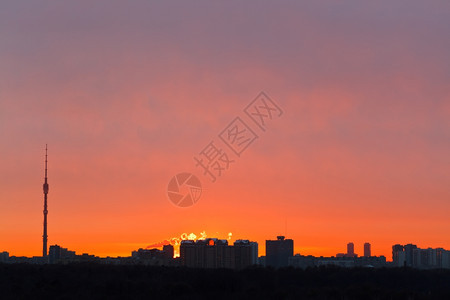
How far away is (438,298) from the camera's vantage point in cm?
10206

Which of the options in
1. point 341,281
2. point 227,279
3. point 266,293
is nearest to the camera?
point 266,293

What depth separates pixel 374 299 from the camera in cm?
10056

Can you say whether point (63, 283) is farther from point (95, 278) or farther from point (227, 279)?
point (227, 279)

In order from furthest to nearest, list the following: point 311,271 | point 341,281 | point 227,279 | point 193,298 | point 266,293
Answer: point 311,271, point 341,281, point 227,279, point 266,293, point 193,298

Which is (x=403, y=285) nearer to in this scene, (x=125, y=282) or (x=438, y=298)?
(x=438, y=298)

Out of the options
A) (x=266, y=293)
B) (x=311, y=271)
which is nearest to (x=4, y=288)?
(x=266, y=293)

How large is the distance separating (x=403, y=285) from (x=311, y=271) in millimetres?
20217

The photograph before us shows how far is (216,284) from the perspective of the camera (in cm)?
12269

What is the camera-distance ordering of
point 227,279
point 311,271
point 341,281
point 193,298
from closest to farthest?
point 193,298 < point 227,279 < point 341,281 < point 311,271

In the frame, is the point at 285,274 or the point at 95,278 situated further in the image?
the point at 285,274

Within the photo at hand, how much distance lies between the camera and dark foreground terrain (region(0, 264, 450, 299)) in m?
103

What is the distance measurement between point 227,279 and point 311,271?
44.8 metres

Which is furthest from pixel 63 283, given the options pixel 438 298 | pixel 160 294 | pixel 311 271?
pixel 311 271

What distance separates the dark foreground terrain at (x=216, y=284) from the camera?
4043 inches
